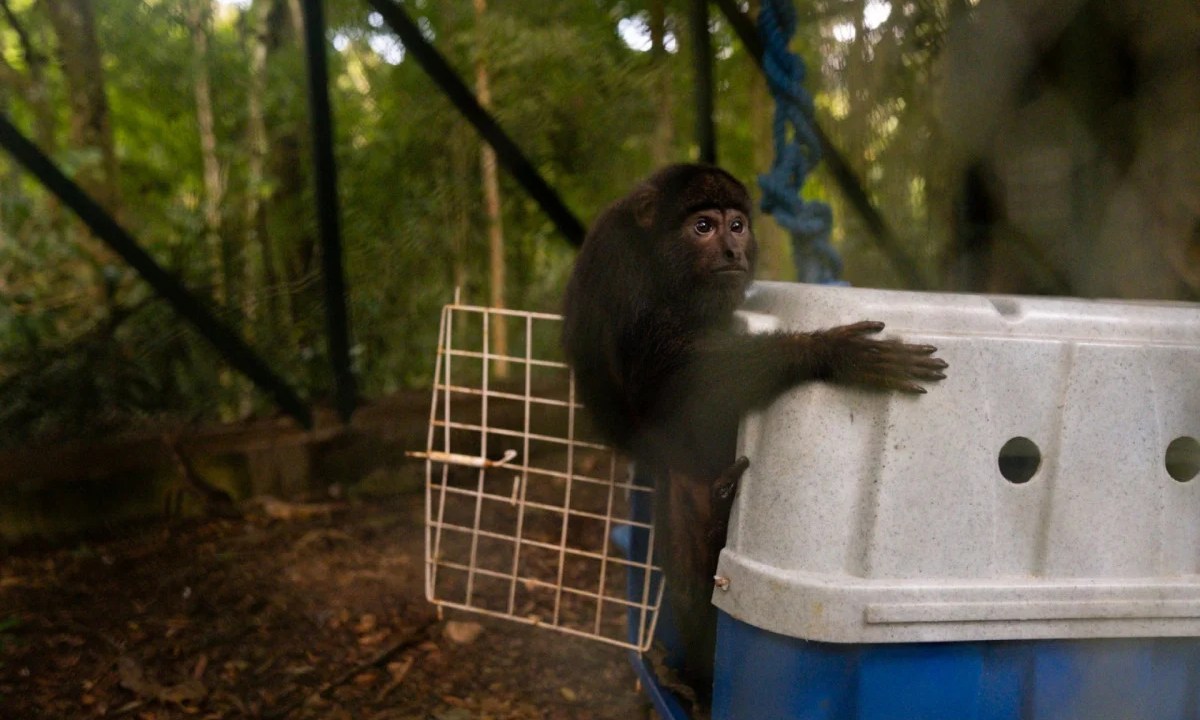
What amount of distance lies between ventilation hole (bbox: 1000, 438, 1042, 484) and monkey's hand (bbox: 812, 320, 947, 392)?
214 mm

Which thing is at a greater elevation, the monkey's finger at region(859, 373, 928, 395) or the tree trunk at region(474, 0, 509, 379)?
the tree trunk at region(474, 0, 509, 379)

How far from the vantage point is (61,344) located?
12.3 ft

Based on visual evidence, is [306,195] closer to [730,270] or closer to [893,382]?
[730,270]

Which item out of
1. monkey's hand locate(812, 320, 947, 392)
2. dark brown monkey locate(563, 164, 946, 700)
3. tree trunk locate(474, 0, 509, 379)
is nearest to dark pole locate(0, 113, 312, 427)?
tree trunk locate(474, 0, 509, 379)

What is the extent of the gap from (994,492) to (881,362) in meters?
0.30

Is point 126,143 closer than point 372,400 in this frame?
No

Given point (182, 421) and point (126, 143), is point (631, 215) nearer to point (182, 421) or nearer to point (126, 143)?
point (182, 421)

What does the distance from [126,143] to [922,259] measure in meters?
4.22

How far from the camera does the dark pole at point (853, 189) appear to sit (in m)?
3.24

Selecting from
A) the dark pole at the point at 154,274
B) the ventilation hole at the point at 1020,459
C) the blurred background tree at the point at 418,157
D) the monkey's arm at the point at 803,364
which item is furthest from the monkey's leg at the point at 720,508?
the dark pole at the point at 154,274

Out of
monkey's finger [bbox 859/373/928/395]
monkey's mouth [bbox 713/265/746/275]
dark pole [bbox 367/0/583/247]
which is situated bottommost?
monkey's finger [bbox 859/373/928/395]

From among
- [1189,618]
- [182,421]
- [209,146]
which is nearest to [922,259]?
[1189,618]

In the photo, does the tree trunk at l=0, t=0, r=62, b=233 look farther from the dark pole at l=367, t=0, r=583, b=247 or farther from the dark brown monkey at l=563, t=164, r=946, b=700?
the dark brown monkey at l=563, t=164, r=946, b=700

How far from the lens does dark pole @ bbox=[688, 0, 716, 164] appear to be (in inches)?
126
